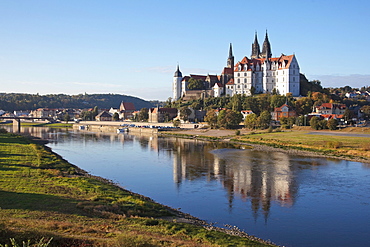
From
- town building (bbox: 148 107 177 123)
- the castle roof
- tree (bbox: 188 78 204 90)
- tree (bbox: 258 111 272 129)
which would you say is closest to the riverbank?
tree (bbox: 258 111 272 129)

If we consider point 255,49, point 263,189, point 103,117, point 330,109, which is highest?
point 255,49

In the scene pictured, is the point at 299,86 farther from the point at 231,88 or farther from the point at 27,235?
the point at 27,235

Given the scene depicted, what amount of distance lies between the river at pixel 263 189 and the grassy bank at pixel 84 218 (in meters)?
2.79

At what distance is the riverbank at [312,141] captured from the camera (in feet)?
127

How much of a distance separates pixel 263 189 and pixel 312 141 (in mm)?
24333

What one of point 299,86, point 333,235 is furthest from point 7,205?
point 299,86

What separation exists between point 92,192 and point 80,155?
2263cm

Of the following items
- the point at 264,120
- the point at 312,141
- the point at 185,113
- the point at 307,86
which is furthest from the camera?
the point at 185,113

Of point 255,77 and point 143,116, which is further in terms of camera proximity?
point 143,116

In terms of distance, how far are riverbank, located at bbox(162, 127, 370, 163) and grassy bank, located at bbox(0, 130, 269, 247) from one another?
26.4 meters

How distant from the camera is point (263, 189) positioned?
23.4 meters

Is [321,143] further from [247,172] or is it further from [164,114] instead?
[164,114]

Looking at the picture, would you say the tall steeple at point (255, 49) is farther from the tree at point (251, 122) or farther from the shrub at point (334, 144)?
the shrub at point (334, 144)

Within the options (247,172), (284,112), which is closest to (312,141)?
(247,172)
